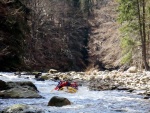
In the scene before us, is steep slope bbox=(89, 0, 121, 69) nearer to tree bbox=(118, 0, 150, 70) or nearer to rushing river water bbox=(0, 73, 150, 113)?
tree bbox=(118, 0, 150, 70)

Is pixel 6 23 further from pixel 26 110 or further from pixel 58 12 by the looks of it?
pixel 58 12

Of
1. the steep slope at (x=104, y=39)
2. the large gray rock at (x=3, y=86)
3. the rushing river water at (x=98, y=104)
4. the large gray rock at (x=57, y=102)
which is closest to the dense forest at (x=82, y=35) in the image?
the steep slope at (x=104, y=39)

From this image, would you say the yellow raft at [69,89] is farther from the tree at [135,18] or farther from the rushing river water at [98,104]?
the tree at [135,18]

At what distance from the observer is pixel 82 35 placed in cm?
4844

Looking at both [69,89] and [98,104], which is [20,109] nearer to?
[98,104]

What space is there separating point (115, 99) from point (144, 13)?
11.8m

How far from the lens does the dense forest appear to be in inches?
887

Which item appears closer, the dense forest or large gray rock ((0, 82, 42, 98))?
large gray rock ((0, 82, 42, 98))

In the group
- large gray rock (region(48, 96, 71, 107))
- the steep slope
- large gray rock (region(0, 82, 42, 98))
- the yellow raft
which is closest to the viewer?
large gray rock (region(48, 96, 71, 107))

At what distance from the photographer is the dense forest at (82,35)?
73.9 ft

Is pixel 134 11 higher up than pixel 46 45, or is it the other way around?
pixel 134 11

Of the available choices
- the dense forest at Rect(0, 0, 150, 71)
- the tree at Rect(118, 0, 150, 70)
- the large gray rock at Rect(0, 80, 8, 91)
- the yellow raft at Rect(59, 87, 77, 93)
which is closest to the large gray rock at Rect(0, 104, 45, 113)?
the large gray rock at Rect(0, 80, 8, 91)

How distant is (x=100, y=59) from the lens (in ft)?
141

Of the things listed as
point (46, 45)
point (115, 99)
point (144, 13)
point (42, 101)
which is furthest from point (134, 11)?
point (46, 45)
